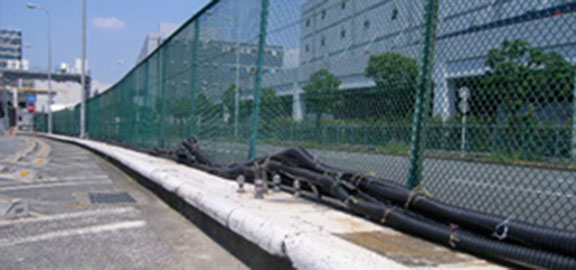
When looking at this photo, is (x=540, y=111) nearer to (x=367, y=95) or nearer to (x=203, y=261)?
(x=367, y=95)

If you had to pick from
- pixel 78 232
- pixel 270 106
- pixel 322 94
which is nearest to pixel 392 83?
pixel 322 94

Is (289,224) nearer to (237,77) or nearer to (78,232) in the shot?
(78,232)

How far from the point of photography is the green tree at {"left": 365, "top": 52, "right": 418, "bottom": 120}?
351cm

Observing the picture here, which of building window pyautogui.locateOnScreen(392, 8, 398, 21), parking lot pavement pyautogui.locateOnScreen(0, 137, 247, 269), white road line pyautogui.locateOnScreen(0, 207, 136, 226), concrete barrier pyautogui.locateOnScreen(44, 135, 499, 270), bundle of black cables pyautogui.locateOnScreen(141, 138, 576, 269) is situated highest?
building window pyautogui.locateOnScreen(392, 8, 398, 21)

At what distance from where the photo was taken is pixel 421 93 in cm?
334

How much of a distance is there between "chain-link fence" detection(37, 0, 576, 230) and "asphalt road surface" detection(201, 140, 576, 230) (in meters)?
0.01

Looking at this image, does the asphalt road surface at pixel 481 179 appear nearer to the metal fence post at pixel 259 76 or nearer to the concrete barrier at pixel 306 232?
the concrete barrier at pixel 306 232

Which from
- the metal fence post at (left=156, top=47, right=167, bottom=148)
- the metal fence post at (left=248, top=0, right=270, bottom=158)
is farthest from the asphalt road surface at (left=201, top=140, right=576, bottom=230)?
the metal fence post at (left=156, top=47, right=167, bottom=148)

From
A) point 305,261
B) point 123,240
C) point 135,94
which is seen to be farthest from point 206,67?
point 135,94

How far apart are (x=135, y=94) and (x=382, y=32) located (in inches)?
441

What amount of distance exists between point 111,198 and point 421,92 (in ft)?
14.1

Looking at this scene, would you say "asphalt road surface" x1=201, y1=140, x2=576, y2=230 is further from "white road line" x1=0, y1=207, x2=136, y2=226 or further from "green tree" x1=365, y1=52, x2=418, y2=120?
"white road line" x1=0, y1=207, x2=136, y2=226

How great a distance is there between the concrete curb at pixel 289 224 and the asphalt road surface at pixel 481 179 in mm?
513

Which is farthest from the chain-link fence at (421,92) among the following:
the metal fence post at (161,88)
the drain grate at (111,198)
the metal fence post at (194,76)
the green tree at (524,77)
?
the metal fence post at (161,88)
